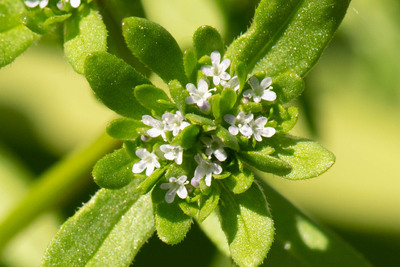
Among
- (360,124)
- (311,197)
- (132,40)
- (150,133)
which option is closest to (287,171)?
(150,133)

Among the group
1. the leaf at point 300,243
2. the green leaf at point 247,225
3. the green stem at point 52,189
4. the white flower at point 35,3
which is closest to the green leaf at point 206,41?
the green leaf at point 247,225

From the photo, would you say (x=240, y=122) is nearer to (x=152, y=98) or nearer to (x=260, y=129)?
(x=260, y=129)

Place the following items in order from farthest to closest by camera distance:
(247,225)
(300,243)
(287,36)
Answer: (300,243) → (287,36) → (247,225)

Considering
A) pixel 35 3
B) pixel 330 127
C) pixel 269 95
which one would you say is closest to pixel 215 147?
pixel 269 95

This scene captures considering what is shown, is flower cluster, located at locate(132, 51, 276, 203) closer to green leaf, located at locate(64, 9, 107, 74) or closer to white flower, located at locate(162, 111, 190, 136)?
white flower, located at locate(162, 111, 190, 136)

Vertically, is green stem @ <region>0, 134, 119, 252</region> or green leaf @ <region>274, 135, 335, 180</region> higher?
green leaf @ <region>274, 135, 335, 180</region>

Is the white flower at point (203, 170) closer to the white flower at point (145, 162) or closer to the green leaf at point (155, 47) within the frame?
the white flower at point (145, 162)

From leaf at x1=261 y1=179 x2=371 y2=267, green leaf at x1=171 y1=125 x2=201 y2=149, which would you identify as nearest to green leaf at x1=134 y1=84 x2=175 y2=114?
green leaf at x1=171 y1=125 x2=201 y2=149
